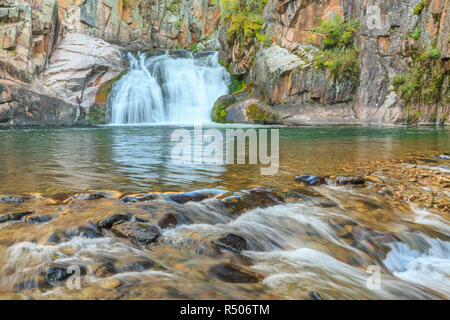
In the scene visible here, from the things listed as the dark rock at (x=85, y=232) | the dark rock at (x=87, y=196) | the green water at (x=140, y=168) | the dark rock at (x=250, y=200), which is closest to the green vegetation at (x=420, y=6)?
the green water at (x=140, y=168)

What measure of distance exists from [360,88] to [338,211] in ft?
48.9

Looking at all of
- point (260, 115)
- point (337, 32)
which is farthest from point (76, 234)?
point (337, 32)

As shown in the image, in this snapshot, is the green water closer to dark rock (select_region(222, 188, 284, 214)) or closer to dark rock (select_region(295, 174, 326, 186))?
dark rock (select_region(295, 174, 326, 186))

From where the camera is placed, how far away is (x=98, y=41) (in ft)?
72.9

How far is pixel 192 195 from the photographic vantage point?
Answer: 12.7 feet

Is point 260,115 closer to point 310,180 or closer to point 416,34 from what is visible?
point 416,34

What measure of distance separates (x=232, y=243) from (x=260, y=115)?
1530cm

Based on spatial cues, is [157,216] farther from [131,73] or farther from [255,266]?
[131,73]

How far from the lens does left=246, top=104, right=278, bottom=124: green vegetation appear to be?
17342 millimetres

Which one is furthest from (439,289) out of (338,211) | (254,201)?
(254,201)

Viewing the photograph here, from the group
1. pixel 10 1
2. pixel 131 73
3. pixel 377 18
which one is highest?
pixel 10 1

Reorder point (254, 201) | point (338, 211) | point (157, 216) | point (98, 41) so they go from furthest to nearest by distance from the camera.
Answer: point (98, 41) < point (254, 201) < point (338, 211) < point (157, 216)

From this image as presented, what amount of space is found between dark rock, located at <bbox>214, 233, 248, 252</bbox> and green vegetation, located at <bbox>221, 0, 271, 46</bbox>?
17.9m
